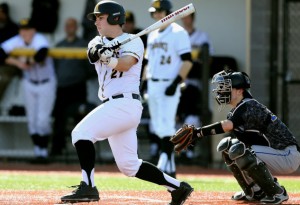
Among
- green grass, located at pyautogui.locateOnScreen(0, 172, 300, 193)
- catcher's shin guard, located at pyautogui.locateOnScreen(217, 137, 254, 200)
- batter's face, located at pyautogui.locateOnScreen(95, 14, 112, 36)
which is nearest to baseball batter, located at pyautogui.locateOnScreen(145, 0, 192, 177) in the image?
green grass, located at pyautogui.locateOnScreen(0, 172, 300, 193)

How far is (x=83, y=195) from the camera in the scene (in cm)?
694

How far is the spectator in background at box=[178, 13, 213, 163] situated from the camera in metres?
13.6

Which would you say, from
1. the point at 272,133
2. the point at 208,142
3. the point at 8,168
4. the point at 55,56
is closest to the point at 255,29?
the point at 208,142

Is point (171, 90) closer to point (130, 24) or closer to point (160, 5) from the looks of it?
point (160, 5)

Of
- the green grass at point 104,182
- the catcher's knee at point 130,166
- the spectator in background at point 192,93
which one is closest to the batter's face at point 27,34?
the spectator in background at point 192,93

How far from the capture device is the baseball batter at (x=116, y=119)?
700 cm

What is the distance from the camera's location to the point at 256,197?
7.50 meters

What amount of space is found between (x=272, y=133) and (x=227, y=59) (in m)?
7.01

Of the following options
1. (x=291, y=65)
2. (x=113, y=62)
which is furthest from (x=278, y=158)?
(x=291, y=65)

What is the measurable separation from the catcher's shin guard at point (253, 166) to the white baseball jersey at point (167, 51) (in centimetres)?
384

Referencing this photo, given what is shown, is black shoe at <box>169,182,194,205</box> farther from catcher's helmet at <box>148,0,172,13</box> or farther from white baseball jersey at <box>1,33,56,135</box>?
white baseball jersey at <box>1,33,56,135</box>

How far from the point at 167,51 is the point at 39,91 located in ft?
11.0

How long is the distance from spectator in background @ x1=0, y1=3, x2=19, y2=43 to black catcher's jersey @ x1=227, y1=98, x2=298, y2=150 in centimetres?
779

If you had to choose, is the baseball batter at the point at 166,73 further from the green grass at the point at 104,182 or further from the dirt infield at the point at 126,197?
the dirt infield at the point at 126,197
